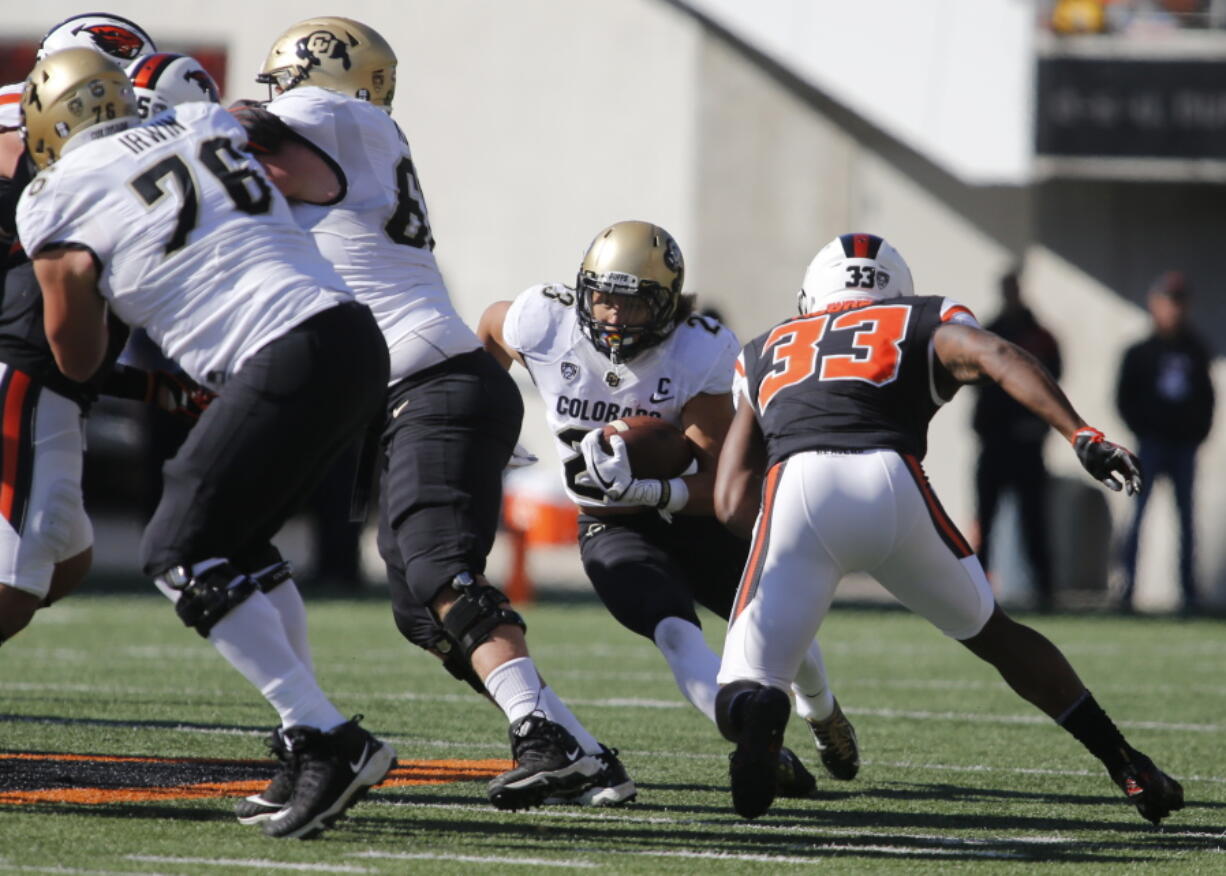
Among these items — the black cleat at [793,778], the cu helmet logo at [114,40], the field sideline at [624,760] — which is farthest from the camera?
the cu helmet logo at [114,40]

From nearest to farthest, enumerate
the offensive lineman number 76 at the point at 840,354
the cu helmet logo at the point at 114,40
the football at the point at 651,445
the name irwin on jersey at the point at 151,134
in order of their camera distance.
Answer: the name irwin on jersey at the point at 151,134 → the offensive lineman number 76 at the point at 840,354 → the football at the point at 651,445 → the cu helmet logo at the point at 114,40

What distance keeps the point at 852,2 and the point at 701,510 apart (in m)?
10.9

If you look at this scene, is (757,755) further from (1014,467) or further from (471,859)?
(1014,467)

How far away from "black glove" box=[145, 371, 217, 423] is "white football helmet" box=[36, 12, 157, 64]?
98 cm

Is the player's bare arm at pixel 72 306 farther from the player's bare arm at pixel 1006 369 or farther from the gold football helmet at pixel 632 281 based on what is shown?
the player's bare arm at pixel 1006 369

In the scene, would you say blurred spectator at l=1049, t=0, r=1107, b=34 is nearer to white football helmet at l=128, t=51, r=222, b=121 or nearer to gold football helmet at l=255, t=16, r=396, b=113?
gold football helmet at l=255, t=16, r=396, b=113

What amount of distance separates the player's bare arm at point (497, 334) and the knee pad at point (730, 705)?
1.42 meters

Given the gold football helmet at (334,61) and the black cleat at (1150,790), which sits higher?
the gold football helmet at (334,61)

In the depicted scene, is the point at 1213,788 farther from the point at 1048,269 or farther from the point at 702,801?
the point at 1048,269

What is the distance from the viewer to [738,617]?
15.4ft

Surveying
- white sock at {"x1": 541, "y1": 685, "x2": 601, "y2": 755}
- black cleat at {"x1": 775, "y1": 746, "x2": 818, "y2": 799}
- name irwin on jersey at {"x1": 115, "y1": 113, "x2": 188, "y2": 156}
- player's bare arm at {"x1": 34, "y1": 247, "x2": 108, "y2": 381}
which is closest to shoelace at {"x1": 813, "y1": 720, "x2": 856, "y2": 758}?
black cleat at {"x1": 775, "y1": 746, "x2": 818, "y2": 799}

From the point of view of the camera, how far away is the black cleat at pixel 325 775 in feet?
13.9

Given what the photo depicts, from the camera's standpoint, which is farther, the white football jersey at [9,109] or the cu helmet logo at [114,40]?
the cu helmet logo at [114,40]

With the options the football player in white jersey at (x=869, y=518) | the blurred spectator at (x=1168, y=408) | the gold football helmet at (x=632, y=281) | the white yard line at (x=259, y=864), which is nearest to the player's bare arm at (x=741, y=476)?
the football player in white jersey at (x=869, y=518)
